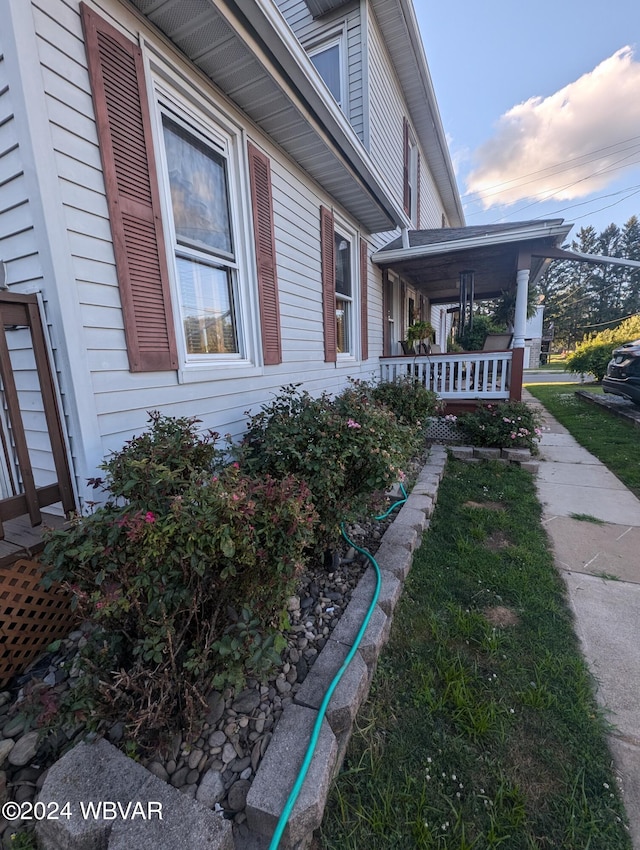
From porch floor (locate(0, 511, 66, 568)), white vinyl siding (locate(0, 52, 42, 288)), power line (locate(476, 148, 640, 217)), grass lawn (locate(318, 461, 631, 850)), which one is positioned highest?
power line (locate(476, 148, 640, 217))

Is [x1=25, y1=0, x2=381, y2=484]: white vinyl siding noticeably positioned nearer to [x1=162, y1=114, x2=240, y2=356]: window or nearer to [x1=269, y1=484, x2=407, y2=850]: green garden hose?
[x1=162, y1=114, x2=240, y2=356]: window

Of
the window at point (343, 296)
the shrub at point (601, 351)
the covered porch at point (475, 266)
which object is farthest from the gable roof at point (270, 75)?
the shrub at point (601, 351)

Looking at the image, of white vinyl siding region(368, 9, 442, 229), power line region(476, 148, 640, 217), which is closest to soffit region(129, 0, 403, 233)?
white vinyl siding region(368, 9, 442, 229)

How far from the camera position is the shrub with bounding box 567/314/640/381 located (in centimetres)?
1107

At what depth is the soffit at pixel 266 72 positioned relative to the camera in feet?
7.05

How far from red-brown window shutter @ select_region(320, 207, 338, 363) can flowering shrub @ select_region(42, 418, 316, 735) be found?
3.28 m

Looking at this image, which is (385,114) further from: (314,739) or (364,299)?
(314,739)

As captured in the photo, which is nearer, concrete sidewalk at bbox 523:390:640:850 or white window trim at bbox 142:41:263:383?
concrete sidewalk at bbox 523:390:640:850

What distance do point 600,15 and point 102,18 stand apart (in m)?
14.4

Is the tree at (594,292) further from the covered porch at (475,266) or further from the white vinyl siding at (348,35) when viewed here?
the white vinyl siding at (348,35)

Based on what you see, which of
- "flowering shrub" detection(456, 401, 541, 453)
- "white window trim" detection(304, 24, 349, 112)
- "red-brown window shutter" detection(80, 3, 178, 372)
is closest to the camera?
"red-brown window shutter" detection(80, 3, 178, 372)

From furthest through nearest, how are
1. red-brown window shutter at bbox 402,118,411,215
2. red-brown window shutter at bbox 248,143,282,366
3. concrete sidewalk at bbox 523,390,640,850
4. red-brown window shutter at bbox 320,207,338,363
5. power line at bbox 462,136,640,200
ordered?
1. power line at bbox 462,136,640,200
2. red-brown window shutter at bbox 402,118,411,215
3. red-brown window shutter at bbox 320,207,338,363
4. red-brown window shutter at bbox 248,143,282,366
5. concrete sidewalk at bbox 523,390,640,850

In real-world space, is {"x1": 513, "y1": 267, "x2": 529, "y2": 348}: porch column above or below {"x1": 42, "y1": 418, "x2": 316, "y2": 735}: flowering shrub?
above

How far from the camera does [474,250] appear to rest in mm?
5816
